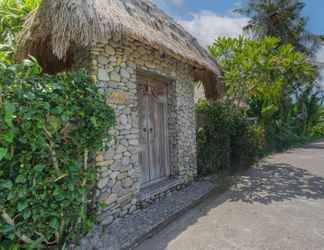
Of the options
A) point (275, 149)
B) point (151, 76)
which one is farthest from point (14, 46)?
point (275, 149)

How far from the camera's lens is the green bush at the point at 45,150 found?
207 centimetres

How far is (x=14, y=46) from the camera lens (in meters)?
3.48

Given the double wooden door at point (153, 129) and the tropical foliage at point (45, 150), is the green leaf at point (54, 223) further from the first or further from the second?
the double wooden door at point (153, 129)

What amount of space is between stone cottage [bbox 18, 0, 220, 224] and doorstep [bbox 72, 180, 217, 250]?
0.56 feet

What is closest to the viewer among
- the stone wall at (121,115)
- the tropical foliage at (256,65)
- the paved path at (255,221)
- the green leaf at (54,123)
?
the green leaf at (54,123)

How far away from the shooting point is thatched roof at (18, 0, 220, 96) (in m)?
2.81

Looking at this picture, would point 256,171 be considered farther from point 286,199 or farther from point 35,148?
point 35,148

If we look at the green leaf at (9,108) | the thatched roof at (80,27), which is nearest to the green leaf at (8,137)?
the green leaf at (9,108)

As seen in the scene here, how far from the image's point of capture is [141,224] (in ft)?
10.8

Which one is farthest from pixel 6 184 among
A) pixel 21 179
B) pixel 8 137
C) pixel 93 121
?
pixel 93 121

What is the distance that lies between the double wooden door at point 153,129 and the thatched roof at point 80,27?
1.03m

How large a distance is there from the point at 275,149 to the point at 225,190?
7493 mm

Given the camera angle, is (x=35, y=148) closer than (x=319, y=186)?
Yes

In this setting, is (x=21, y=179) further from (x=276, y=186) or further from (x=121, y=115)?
(x=276, y=186)
